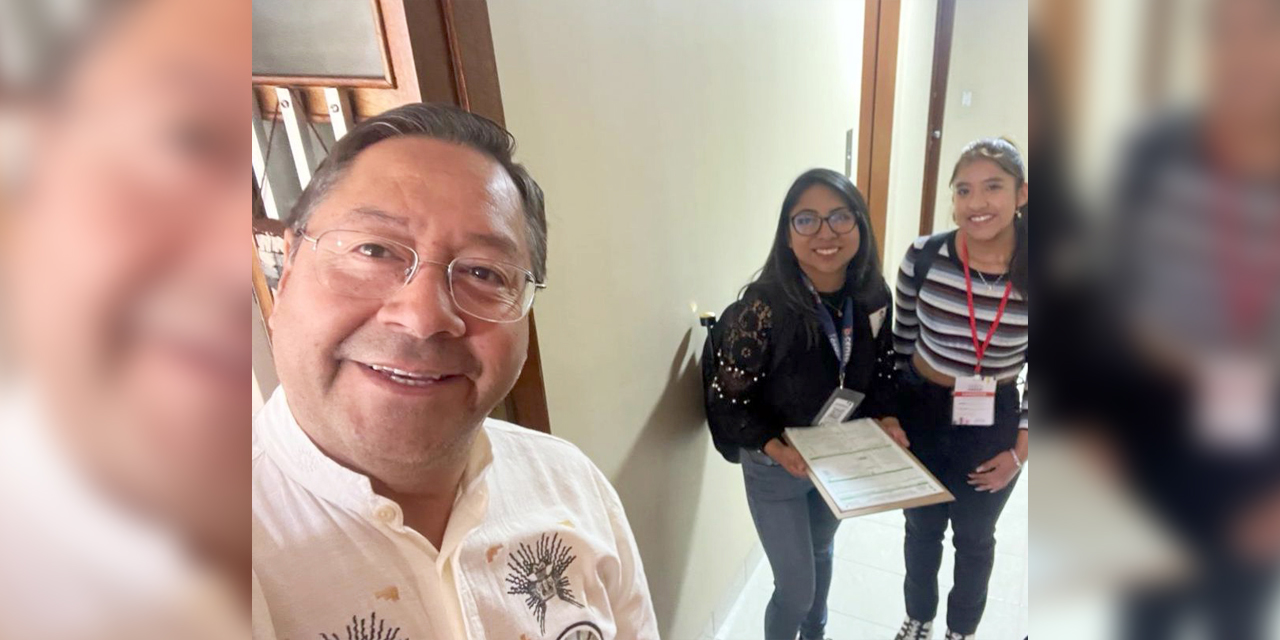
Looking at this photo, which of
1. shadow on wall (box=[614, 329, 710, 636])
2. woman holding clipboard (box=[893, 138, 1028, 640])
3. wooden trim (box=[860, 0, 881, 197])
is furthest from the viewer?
wooden trim (box=[860, 0, 881, 197])

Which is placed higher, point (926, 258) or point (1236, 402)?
point (1236, 402)

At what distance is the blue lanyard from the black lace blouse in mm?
11

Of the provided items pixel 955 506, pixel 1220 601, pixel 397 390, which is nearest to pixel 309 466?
pixel 397 390

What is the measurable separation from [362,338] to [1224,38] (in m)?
0.52

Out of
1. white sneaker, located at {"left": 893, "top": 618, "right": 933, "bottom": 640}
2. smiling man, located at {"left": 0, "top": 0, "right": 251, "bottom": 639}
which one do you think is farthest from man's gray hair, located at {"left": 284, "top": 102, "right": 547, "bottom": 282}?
white sneaker, located at {"left": 893, "top": 618, "right": 933, "bottom": 640}

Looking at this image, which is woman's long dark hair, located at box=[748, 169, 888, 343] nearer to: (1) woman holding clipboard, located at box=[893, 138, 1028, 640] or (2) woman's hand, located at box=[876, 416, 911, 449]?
(1) woman holding clipboard, located at box=[893, 138, 1028, 640]

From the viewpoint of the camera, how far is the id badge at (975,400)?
1286 mm

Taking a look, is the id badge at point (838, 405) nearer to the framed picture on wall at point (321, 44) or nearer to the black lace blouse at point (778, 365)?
the black lace blouse at point (778, 365)

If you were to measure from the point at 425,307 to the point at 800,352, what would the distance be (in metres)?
0.96

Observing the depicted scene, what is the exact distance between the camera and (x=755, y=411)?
1398 millimetres

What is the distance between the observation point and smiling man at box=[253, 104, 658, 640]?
53 cm

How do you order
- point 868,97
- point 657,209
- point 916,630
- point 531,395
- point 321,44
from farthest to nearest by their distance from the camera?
point 868,97 → point 916,630 → point 657,209 → point 531,395 → point 321,44

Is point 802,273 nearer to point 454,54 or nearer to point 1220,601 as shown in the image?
point 454,54

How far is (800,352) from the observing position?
1359 mm
